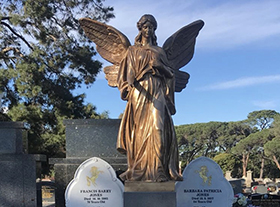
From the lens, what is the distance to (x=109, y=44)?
20.9 feet

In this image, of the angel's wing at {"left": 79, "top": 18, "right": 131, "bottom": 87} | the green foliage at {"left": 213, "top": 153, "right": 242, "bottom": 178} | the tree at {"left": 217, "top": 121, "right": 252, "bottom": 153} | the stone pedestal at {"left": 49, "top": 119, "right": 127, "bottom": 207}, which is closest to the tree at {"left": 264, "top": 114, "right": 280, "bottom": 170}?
the green foliage at {"left": 213, "top": 153, "right": 242, "bottom": 178}

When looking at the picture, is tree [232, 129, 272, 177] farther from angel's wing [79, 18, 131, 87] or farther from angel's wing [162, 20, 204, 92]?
angel's wing [79, 18, 131, 87]

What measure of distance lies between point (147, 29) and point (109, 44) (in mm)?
950

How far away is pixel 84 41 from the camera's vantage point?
13.6m

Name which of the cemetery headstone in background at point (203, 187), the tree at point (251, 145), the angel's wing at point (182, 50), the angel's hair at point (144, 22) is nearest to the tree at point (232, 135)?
the tree at point (251, 145)

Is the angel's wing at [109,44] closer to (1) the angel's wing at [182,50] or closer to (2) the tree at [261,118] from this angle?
(1) the angel's wing at [182,50]

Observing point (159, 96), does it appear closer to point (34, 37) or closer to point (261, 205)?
point (261, 205)


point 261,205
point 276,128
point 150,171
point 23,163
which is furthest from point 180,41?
point 276,128

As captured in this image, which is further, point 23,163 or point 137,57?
point 23,163

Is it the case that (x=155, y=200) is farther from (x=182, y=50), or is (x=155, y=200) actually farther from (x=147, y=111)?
(x=182, y=50)

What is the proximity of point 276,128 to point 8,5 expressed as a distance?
3107 cm

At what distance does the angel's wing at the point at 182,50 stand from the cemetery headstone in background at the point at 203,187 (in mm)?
1258

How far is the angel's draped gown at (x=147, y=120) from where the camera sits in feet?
17.3

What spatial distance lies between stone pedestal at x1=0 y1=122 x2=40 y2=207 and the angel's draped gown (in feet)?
8.44
